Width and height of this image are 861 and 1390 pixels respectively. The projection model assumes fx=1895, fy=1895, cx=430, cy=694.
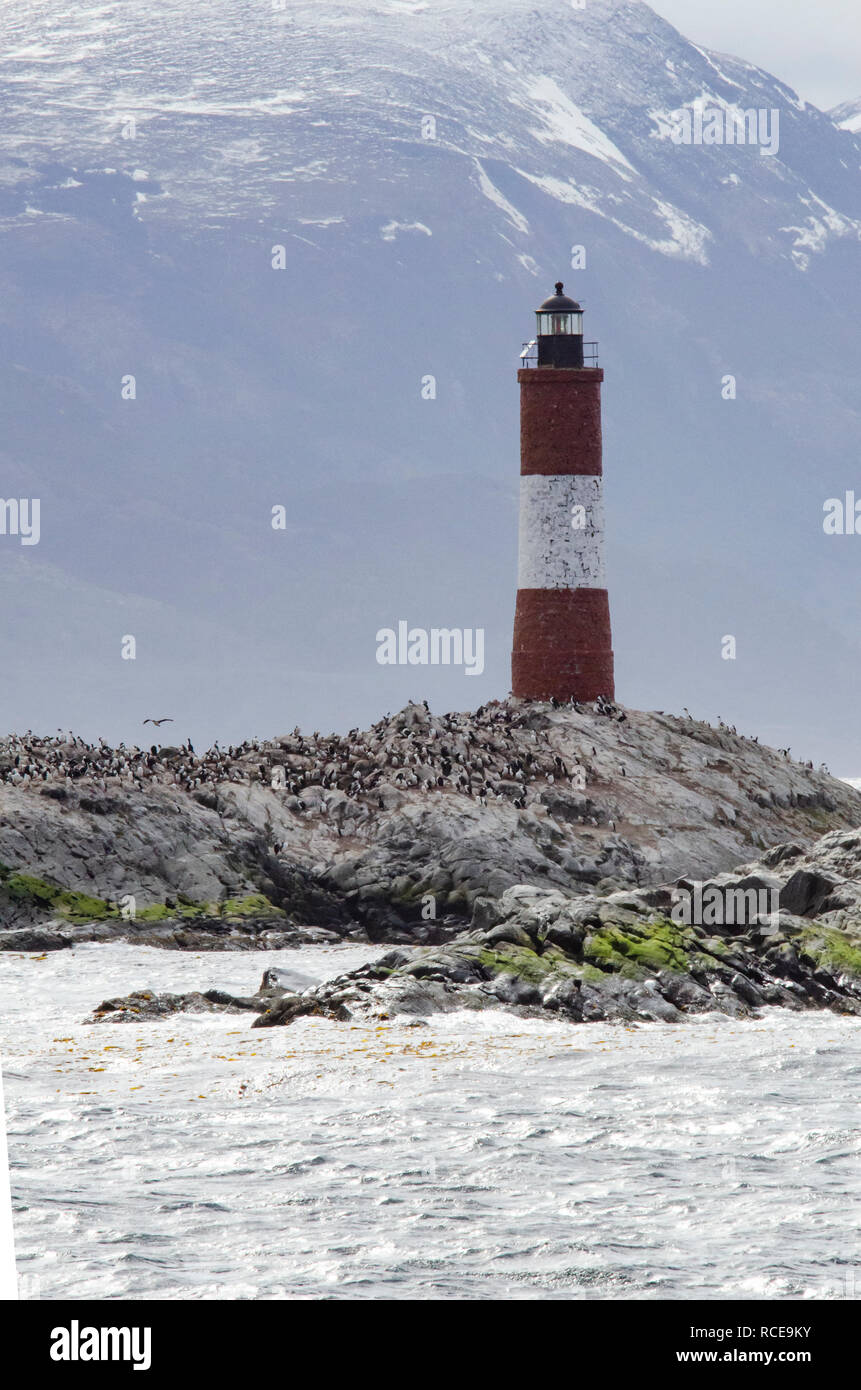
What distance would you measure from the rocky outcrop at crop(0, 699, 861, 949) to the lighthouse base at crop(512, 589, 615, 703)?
25.1 inches

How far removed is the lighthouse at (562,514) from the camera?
159 ft

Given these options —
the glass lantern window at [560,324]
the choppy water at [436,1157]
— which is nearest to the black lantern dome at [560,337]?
the glass lantern window at [560,324]

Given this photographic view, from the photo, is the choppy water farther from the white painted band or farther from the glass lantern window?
A: the glass lantern window

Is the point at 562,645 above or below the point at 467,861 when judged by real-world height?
above

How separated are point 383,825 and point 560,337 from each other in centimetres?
1415

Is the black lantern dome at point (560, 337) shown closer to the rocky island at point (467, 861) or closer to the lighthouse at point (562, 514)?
the lighthouse at point (562, 514)

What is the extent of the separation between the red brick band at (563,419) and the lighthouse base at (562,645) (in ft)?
10.8

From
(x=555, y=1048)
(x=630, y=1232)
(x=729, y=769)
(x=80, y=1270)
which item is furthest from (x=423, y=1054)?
(x=729, y=769)

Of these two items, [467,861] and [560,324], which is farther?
[560,324]

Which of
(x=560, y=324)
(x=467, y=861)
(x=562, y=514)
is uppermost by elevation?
(x=560, y=324)

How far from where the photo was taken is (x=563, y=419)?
159 ft

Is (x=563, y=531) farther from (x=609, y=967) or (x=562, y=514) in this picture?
(x=609, y=967)

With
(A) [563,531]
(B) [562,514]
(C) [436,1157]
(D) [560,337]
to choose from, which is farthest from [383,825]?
(C) [436,1157]
